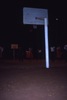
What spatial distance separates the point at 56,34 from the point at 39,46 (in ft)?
11.4

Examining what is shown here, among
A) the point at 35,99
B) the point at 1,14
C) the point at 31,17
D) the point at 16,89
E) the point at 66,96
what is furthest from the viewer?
the point at 1,14

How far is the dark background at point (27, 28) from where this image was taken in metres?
44.0

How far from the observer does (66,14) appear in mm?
47281

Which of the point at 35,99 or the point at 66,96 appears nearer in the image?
the point at 35,99

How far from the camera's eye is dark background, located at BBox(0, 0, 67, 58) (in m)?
44.0

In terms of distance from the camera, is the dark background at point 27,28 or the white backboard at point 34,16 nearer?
the white backboard at point 34,16

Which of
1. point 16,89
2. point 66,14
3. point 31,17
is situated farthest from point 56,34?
point 16,89

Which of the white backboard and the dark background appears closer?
the white backboard

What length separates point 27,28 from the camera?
52219 millimetres

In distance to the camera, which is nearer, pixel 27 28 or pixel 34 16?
pixel 34 16

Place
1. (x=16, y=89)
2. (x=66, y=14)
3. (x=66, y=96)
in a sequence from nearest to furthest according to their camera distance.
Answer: (x=66, y=96), (x=16, y=89), (x=66, y=14)

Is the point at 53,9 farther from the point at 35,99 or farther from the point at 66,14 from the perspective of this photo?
the point at 35,99

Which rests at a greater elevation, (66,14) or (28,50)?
(66,14)

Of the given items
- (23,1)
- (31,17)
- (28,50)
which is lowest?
(28,50)
